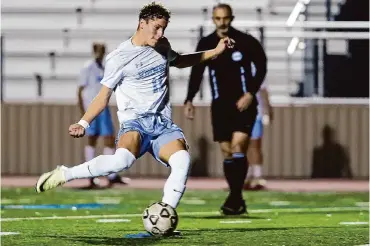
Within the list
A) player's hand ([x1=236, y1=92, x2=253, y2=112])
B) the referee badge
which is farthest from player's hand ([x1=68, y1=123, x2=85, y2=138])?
the referee badge

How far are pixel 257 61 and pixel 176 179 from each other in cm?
337

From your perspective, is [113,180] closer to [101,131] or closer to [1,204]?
[101,131]

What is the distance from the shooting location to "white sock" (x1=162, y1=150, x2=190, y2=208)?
9.64m

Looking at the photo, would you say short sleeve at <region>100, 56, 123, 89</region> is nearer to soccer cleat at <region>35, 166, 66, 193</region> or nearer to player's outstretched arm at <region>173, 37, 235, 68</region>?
player's outstretched arm at <region>173, 37, 235, 68</region>

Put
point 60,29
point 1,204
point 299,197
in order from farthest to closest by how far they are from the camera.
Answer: point 60,29 → point 299,197 → point 1,204

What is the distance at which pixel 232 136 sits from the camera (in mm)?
12492

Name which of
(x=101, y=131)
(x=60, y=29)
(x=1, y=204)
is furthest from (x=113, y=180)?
(x=60, y=29)

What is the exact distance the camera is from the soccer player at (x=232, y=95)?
12.4 m

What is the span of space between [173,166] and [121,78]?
0.84 metres

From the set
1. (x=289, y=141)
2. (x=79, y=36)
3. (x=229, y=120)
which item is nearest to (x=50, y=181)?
(x=229, y=120)

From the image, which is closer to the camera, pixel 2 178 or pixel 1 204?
pixel 1 204

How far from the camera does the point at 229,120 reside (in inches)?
492

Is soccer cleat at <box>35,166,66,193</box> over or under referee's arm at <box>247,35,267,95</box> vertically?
under

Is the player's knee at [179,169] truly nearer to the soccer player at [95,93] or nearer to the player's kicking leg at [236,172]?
the player's kicking leg at [236,172]
